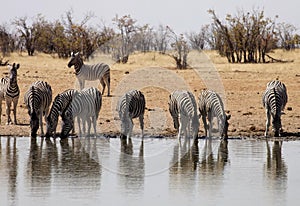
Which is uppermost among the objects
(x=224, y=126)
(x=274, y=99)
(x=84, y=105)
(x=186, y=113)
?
(x=274, y=99)

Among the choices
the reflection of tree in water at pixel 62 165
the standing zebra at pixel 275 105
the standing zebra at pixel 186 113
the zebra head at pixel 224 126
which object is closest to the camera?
the reflection of tree in water at pixel 62 165

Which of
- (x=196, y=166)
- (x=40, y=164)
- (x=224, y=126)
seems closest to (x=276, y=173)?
(x=196, y=166)

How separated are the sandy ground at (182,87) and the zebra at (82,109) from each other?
0.65m

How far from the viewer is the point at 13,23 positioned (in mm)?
53156

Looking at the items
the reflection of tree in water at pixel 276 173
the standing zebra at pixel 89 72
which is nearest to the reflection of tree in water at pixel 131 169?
the reflection of tree in water at pixel 276 173

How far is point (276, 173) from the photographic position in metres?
10.8

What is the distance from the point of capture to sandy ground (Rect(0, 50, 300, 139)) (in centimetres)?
1661

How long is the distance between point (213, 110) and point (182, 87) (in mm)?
9982

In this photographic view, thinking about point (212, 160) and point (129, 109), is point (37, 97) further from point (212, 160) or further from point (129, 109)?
point (212, 160)

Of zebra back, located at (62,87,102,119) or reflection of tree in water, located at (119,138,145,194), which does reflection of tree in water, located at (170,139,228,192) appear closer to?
reflection of tree in water, located at (119,138,145,194)

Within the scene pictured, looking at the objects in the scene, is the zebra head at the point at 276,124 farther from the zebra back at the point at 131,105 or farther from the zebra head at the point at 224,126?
the zebra back at the point at 131,105

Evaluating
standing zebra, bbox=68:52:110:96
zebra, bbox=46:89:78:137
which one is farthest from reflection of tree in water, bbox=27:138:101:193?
standing zebra, bbox=68:52:110:96

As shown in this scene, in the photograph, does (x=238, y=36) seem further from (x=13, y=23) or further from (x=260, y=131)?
(x=260, y=131)

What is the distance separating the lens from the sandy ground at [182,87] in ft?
54.5
